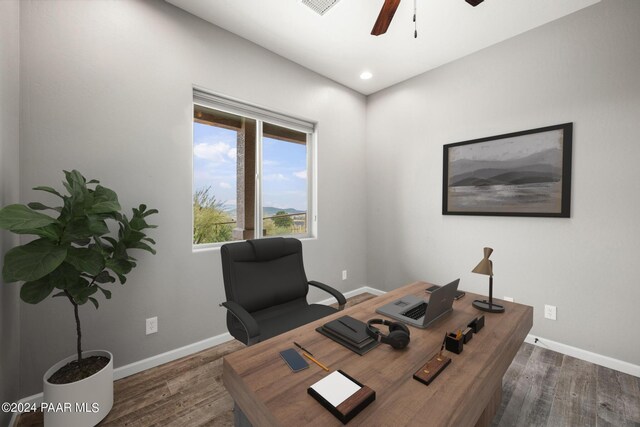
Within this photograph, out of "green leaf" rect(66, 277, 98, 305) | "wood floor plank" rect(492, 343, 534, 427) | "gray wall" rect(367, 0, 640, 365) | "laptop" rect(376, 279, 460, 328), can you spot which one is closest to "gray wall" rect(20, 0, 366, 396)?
"green leaf" rect(66, 277, 98, 305)

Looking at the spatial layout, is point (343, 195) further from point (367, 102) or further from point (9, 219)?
point (9, 219)

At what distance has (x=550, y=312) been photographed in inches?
97.0

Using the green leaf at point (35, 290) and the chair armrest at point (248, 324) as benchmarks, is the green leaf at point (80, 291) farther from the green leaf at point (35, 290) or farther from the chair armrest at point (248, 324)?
the chair armrest at point (248, 324)

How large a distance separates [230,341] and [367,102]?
3577 mm

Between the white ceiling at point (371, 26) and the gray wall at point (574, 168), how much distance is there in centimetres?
22

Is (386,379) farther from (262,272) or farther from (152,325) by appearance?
(152,325)

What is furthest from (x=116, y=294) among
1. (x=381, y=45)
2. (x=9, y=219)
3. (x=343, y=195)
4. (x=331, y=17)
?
(x=381, y=45)

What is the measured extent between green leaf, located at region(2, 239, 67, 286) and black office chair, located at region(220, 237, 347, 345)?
2.66 feet

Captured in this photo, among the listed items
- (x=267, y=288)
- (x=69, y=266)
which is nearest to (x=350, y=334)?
(x=267, y=288)

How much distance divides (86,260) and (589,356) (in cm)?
373

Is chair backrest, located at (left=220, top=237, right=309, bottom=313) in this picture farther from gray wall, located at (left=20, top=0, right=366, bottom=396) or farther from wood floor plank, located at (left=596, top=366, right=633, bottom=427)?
wood floor plank, located at (left=596, top=366, right=633, bottom=427)

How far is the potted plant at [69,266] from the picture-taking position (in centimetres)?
123

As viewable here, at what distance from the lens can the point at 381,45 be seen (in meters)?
2.77

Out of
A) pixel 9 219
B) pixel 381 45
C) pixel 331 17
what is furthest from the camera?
pixel 381 45
